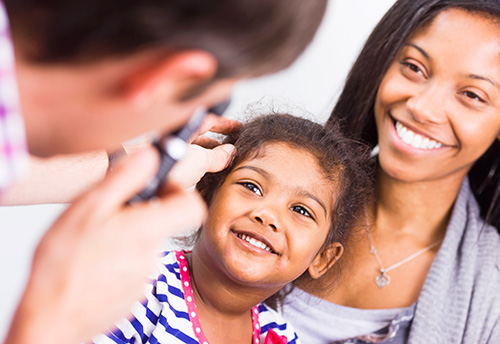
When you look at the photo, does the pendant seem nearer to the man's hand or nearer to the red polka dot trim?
the red polka dot trim

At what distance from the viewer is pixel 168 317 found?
1.29 meters

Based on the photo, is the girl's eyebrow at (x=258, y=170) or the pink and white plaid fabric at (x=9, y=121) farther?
the girl's eyebrow at (x=258, y=170)

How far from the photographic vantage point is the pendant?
176 centimetres

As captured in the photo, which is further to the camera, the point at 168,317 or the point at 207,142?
the point at 207,142

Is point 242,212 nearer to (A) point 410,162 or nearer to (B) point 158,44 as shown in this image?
(A) point 410,162

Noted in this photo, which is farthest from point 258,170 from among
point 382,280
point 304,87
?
point 304,87

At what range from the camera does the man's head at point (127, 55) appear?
58 centimetres

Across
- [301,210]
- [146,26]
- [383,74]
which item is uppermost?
[146,26]

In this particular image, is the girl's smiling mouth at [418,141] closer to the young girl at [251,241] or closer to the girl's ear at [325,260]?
the young girl at [251,241]

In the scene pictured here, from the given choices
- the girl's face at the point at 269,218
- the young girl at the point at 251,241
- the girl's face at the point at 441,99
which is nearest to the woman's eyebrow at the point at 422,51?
the girl's face at the point at 441,99

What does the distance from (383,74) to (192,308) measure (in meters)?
0.89

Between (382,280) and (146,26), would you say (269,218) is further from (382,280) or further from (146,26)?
(146,26)

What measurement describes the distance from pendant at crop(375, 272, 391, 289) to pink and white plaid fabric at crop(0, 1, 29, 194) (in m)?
1.34

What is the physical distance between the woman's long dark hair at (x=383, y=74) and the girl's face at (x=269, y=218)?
0.44 metres
